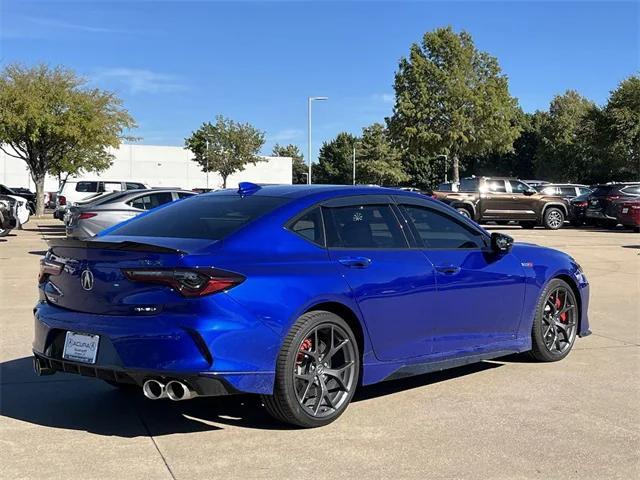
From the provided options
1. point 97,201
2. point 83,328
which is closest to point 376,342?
point 83,328

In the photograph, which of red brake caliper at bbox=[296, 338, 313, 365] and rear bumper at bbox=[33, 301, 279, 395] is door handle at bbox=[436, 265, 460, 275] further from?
rear bumper at bbox=[33, 301, 279, 395]

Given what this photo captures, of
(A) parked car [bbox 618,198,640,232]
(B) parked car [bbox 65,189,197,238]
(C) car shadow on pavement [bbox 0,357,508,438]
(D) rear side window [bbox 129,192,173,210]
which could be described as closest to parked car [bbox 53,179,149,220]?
(D) rear side window [bbox 129,192,173,210]

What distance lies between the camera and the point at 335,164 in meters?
101

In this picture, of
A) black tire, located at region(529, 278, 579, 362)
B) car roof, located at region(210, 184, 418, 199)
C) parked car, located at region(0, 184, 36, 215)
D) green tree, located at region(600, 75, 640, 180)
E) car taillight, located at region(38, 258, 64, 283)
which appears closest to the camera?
car taillight, located at region(38, 258, 64, 283)

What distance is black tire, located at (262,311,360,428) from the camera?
4.26 m

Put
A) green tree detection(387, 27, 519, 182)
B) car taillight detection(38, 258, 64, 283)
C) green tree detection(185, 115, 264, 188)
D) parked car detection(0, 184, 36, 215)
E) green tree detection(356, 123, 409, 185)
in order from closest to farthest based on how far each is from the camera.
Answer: car taillight detection(38, 258, 64, 283), parked car detection(0, 184, 36, 215), green tree detection(387, 27, 519, 182), green tree detection(185, 115, 264, 188), green tree detection(356, 123, 409, 185)

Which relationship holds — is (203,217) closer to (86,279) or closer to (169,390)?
(86,279)

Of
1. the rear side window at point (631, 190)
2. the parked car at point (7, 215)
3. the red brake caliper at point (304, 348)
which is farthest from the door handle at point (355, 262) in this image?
the rear side window at point (631, 190)

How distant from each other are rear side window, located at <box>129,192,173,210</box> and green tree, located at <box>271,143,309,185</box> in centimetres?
7858

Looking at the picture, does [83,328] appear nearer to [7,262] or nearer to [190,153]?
[7,262]

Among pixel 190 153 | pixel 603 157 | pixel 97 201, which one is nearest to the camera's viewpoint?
pixel 97 201

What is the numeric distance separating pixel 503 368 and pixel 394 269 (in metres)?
1.92

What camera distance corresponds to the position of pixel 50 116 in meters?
31.4

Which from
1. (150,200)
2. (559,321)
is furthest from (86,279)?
(150,200)
